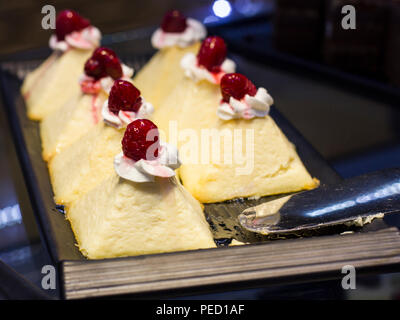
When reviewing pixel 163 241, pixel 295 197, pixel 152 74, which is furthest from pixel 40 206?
pixel 152 74

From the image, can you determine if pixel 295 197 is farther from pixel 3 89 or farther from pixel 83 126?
pixel 3 89

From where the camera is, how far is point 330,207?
1.63 m

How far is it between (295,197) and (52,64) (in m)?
1.40

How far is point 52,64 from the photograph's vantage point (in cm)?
257

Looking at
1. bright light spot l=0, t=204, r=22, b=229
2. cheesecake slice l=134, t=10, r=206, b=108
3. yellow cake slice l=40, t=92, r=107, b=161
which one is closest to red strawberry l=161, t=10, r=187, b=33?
cheesecake slice l=134, t=10, r=206, b=108

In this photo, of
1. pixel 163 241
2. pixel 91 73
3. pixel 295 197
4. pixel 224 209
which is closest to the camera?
pixel 163 241

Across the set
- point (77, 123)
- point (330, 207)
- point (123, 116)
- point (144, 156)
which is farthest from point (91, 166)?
point (330, 207)

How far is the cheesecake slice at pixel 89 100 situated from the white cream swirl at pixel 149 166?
25.1 inches

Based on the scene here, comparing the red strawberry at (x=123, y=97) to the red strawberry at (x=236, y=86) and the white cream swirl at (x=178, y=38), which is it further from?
the white cream swirl at (x=178, y=38)

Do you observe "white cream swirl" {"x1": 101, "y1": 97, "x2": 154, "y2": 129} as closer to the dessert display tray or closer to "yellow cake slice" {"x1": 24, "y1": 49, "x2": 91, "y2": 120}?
the dessert display tray

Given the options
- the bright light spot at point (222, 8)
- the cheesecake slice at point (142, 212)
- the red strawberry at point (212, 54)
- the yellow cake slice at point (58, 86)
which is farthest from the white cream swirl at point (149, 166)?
the bright light spot at point (222, 8)

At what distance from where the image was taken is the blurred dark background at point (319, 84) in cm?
174

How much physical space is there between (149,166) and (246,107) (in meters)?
0.50
